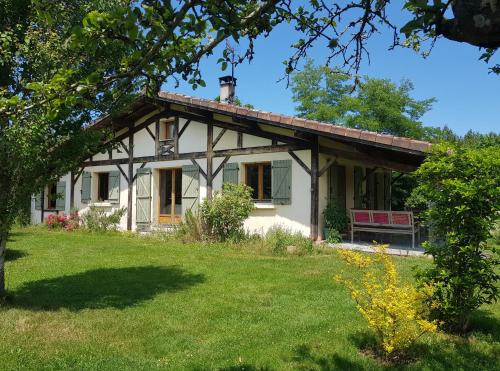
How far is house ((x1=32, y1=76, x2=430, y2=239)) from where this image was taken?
10.6 metres

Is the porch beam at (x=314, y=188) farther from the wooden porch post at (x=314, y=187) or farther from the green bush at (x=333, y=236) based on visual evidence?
the green bush at (x=333, y=236)

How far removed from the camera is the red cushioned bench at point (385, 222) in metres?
9.86

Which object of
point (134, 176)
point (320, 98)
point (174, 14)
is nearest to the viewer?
point (174, 14)

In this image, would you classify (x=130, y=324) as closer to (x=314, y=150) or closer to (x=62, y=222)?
(x=314, y=150)

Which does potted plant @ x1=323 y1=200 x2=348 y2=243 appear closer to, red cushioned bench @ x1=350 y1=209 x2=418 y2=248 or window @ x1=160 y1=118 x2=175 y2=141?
red cushioned bench @ x1=350 y1=209 x2=418 y2=248

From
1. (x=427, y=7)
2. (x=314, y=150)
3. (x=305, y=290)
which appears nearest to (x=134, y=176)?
(x=314, y=150)

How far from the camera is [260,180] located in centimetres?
1227

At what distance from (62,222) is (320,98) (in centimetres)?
2365

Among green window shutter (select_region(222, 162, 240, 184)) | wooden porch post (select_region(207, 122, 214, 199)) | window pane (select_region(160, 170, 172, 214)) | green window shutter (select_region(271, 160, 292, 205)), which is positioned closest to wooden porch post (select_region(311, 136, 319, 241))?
green window shutter (select_region(271, 160, 292, 205))

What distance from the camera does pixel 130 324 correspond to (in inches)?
180

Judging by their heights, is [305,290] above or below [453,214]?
below

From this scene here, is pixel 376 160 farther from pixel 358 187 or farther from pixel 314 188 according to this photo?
pixel 358 187

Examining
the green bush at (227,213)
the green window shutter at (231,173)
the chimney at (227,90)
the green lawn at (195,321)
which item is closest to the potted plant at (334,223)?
the green bush at (227,213)

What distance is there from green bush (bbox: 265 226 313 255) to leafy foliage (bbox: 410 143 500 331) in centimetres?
552
